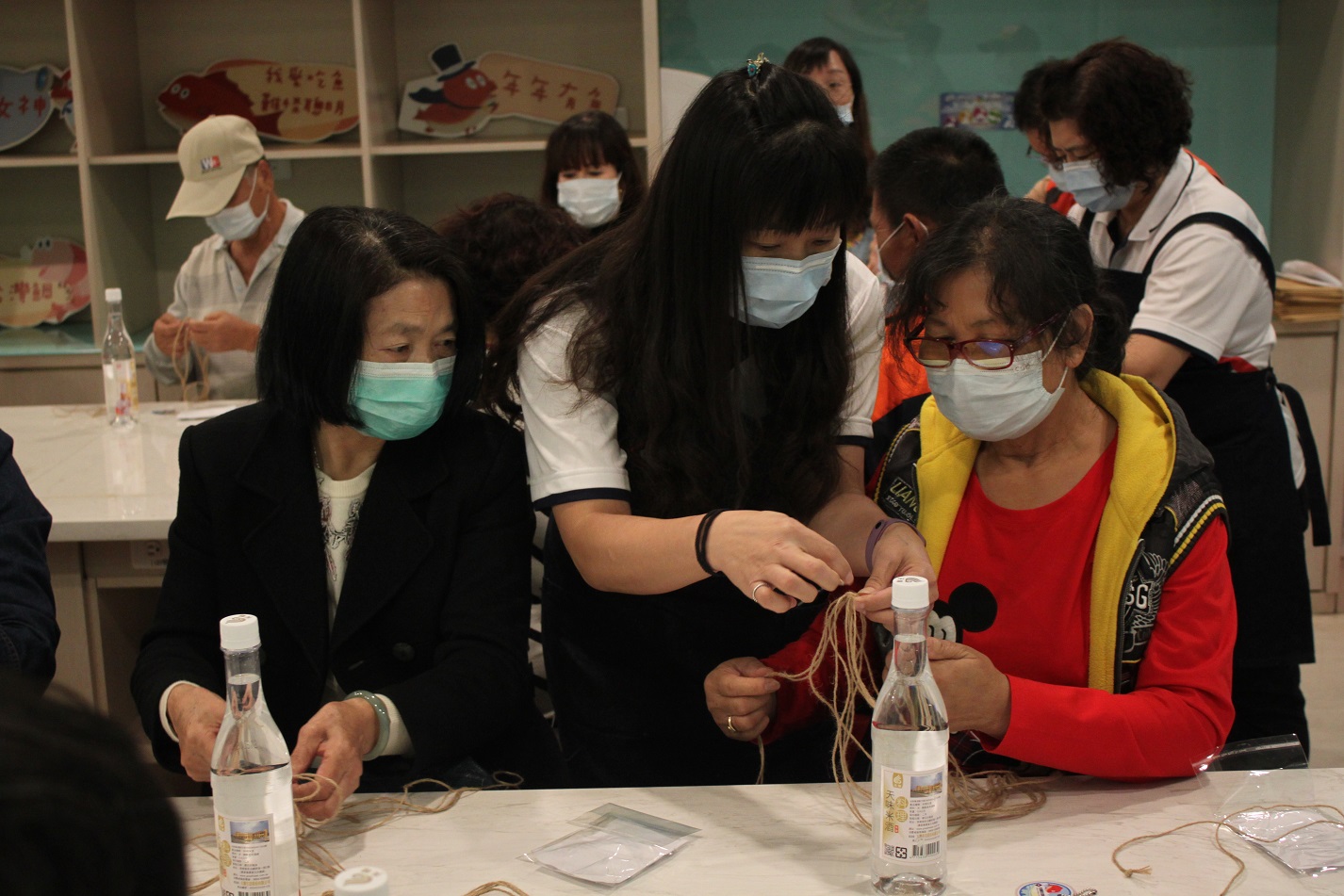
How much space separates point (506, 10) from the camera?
471 cm

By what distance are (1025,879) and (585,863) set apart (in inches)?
16.5

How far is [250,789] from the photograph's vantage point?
1062mm

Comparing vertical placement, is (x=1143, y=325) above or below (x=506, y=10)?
below

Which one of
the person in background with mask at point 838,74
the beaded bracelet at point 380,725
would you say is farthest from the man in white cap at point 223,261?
the beaded bracelet at point 380,725

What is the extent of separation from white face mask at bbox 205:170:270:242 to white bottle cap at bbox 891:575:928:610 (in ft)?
9.81

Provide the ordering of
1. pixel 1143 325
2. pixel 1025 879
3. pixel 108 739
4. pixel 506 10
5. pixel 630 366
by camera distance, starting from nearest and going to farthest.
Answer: pixel 108 739
pixel 1025 879
pixel 630 366
pixel 1143 325
pixel 506 10

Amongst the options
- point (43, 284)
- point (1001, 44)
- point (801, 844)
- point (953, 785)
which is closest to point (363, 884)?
point (801, 844)

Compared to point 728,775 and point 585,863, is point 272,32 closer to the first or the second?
point 728,775

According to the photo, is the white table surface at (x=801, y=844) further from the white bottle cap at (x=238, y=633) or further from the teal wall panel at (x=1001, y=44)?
the teal wall panel at (x=1001, y=44)

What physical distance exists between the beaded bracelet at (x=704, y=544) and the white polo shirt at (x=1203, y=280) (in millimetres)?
1263

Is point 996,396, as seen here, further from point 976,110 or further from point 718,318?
point 976,110

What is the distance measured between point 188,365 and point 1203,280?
2.57 m

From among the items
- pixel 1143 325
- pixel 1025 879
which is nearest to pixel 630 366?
pixel 1025 879

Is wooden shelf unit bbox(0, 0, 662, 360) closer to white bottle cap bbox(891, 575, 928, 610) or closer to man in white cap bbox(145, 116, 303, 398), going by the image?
man in white cap bbox(145, 116, 303, 398)
